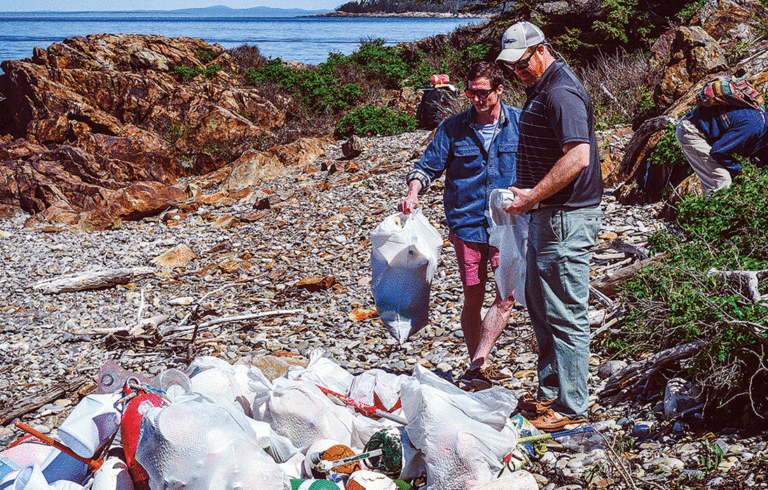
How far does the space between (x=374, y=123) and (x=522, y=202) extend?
1167cm

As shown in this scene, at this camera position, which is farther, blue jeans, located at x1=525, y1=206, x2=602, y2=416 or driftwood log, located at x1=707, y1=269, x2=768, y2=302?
driftwood log, located at x1=707, y1=269, x2=768, y2=302

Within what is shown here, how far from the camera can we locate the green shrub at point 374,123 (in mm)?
14180

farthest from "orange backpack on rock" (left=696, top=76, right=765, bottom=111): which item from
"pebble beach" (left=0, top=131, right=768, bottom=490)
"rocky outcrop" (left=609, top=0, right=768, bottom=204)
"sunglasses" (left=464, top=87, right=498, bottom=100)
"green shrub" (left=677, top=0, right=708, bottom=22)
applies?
"green shrub" (left=677, top=0, right=708, bottom=22)

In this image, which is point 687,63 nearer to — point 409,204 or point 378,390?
point 409,204

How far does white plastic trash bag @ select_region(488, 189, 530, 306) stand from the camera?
132 inches

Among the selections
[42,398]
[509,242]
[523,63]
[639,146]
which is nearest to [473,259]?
[509,242]

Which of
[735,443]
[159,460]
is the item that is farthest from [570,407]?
[159,460]

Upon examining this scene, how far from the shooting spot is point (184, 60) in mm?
17734

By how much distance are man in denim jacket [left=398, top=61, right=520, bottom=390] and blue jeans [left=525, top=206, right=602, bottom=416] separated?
1.69 feet

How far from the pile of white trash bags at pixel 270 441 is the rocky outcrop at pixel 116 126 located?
27.7ft

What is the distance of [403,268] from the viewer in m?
3.70

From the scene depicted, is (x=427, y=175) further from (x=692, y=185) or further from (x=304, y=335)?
(x=692, y=185)

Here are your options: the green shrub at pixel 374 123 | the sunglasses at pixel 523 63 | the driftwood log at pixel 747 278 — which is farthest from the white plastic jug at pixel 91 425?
the green shrub at pixel 374 123

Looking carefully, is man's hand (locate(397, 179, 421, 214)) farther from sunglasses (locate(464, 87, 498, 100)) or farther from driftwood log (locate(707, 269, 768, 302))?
driftwood log (locate(707, 269, 768, 302))
